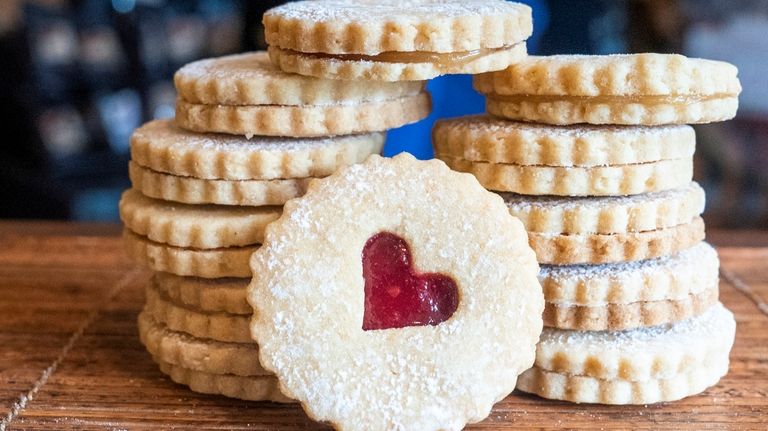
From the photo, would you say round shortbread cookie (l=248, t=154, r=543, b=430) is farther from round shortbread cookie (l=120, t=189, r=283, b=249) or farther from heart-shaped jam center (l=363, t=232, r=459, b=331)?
round shortbread cookie (l=120, t=189, r=283, b=249)

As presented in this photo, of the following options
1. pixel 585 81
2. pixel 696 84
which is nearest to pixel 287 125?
pixel 585 81

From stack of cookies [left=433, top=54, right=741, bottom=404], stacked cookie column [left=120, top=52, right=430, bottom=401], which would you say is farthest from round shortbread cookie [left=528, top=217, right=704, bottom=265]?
stacked cookie column [left=120, top=52, right=430, bottom=401]

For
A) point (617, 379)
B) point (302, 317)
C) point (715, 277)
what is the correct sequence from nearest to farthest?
point (302, 317)
point (617, 379)
point (715, 277)

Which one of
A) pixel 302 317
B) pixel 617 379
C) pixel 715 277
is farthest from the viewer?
pixel 715 277

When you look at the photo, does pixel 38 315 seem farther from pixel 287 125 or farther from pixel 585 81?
pixel 585 81

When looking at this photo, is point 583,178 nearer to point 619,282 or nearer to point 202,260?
point 619,282

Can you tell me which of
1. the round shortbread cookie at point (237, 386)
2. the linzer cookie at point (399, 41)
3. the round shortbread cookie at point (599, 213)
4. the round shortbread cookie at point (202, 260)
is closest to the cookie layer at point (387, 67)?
the linzer cookie at point (399, 41)
